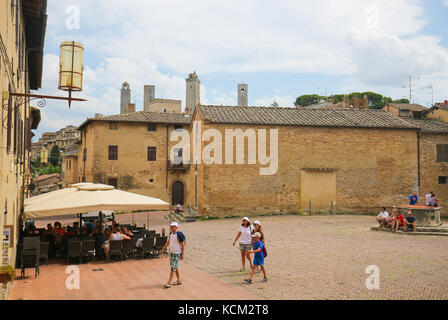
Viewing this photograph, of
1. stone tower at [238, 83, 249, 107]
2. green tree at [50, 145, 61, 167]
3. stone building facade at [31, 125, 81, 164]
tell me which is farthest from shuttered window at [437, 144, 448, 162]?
green tree at [50, 145, 61, 167]

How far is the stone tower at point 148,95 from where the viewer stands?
6531cm

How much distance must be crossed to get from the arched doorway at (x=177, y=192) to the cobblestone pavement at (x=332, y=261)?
48.7 ft

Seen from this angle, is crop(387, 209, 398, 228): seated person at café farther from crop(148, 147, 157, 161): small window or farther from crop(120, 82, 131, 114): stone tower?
crop(120, 82, 131, 114): stone tower

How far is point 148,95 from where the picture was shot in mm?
65750

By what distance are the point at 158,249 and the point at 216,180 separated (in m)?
13.5

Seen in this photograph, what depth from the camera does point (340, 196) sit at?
2780 cm

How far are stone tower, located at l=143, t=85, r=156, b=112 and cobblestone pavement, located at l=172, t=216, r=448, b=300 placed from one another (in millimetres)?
47915

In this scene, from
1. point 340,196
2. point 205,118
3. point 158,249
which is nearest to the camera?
point 158,249

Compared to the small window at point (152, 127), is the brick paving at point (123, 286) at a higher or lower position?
lower

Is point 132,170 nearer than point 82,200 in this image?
No

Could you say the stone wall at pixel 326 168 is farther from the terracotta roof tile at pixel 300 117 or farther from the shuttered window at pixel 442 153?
the shuttered window at pixel 442 153

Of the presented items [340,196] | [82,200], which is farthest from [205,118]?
[82,200]

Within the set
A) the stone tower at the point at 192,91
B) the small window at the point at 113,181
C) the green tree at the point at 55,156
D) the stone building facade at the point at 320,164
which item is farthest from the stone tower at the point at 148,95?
the stone building facade at the point at 320,164
